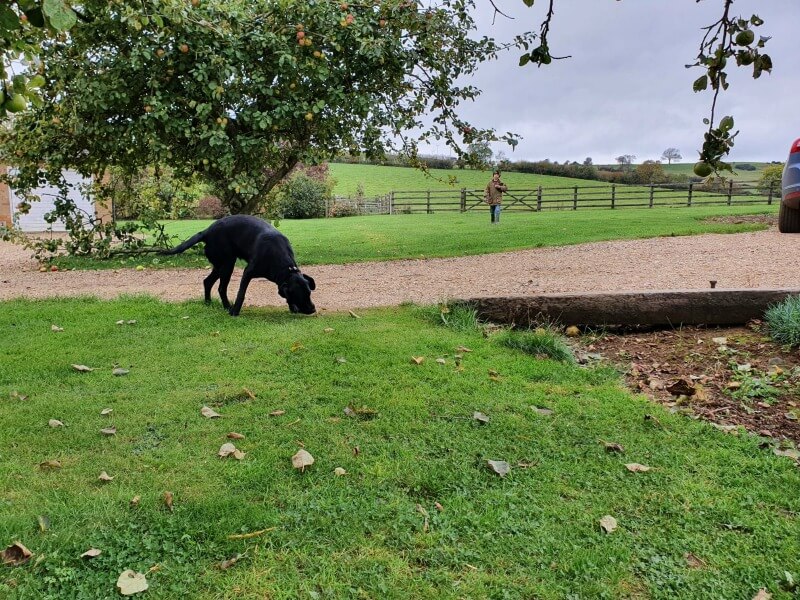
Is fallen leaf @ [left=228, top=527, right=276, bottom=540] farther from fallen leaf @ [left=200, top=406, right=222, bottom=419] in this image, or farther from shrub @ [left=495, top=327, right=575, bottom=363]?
shrub @ [left=495, top=327, right=575, bottom=363]

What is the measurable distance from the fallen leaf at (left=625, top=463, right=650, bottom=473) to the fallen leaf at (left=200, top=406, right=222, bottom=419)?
2.46 metres

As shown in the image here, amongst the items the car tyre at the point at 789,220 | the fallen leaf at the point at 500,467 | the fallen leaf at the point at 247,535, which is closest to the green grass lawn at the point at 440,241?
the car tyre at the point at 789,220

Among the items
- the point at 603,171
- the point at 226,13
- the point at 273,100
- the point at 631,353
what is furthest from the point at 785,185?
the point at 603,171

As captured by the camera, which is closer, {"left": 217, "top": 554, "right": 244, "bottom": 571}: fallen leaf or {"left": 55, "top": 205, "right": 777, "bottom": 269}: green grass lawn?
{"left": 217, "top": 554, "right": 244, "bottom": 571}: fallen leaf

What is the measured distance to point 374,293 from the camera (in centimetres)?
830

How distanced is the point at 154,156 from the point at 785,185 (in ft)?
37.3

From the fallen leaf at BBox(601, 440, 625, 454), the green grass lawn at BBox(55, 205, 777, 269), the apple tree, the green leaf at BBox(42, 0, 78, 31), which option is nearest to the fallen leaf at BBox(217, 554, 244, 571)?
the green leaf at BBox(42, 0, 78, 31)

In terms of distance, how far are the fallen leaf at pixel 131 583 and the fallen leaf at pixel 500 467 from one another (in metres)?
1.72

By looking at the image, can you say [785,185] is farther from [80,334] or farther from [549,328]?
[80,334]

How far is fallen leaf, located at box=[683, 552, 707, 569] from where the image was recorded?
2.42m

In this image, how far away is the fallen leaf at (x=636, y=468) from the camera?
3.17 metres

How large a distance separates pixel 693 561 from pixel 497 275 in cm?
747

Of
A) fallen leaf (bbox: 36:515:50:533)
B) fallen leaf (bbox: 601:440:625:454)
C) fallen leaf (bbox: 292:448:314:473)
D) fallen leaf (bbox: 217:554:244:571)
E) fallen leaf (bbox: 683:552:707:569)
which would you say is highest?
fallen leaf (bbox: 36:515:50:533)

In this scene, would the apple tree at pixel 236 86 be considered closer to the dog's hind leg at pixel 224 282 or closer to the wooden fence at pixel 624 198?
the dog's hind leg at pixel 224 282
